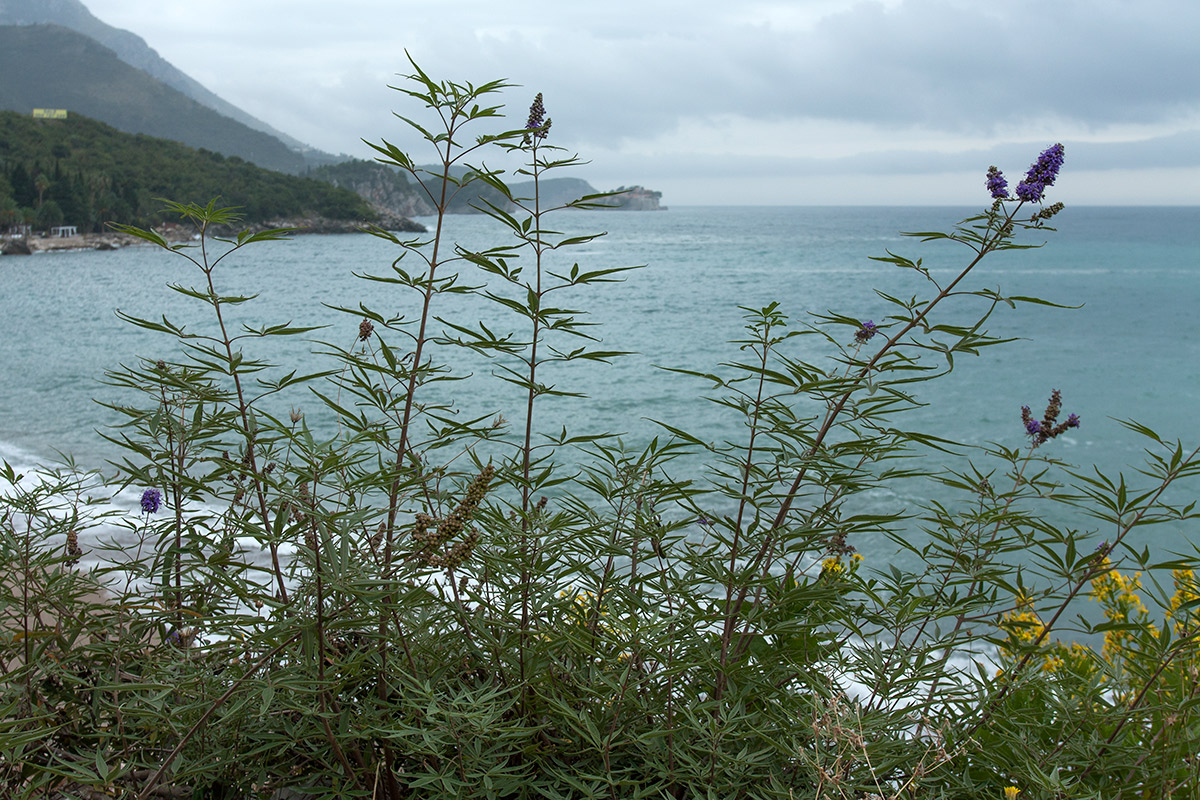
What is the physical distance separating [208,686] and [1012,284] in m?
54.8

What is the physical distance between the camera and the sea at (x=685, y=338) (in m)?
13.8

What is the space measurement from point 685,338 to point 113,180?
6358 centimetres

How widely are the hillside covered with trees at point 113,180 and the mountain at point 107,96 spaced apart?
107 feet

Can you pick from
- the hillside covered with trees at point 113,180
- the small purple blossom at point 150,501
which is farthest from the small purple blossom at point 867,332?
the hillside covered with trees at point 113,180

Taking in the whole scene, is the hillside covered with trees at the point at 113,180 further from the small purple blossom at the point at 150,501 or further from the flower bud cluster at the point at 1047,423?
the flower bud cluster at the point at 1047,423

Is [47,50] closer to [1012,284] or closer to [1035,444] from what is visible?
[1012,284]

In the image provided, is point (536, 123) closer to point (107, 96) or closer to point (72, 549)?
point (72, 549)

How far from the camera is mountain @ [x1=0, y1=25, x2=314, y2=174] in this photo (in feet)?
391

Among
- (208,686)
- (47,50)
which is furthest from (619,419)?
(47,50)

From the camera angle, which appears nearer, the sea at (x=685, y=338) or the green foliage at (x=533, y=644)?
the green foliage at (x=533, y=644)

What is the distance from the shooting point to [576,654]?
1.63 m

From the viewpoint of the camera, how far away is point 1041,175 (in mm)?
→ 1726

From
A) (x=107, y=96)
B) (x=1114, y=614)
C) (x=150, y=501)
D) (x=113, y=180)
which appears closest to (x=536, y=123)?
(x=150, y=501)

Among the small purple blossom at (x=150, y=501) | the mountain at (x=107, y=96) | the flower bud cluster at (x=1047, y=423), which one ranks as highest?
the mountain at (x=107, y=96)
